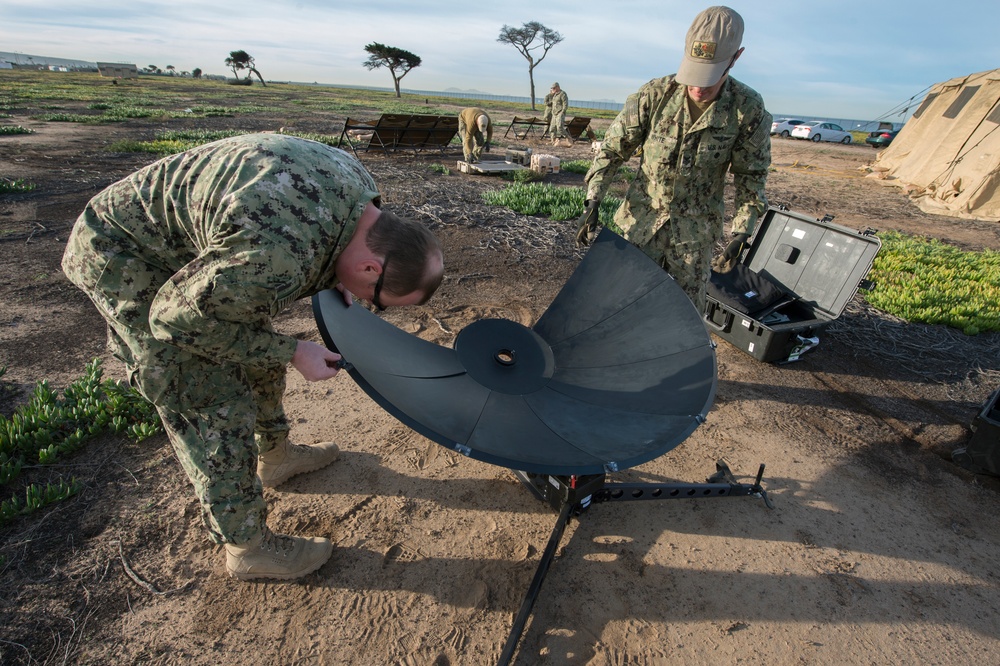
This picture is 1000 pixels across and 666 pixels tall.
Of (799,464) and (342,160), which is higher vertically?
(342,160)

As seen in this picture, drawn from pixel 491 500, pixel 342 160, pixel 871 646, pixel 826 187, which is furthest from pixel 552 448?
pixel 826 187

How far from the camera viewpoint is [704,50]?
2.89 metres

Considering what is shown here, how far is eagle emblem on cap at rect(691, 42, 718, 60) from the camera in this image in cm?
287

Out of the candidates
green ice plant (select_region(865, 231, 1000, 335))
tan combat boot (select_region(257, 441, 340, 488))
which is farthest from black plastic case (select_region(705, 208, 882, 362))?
tan combat boot (select_region(257, 441, 340, 488))

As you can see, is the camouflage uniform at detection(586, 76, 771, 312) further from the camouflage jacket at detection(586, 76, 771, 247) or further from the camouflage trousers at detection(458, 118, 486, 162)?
the camouflage trousers at detection(458, 118, 486, 162)

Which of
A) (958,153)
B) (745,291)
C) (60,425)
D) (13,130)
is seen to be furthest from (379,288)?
(13,130)

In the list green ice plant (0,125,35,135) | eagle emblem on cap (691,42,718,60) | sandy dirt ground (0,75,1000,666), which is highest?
eagle emblem on cap (691,42,718,60)

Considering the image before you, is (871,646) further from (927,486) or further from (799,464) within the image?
(927,486)

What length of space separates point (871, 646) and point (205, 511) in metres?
3.13

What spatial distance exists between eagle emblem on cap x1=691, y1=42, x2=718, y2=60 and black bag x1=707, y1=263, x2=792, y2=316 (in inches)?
99.1

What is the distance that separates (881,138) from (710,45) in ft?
109

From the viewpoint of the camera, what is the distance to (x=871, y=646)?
7.55ft

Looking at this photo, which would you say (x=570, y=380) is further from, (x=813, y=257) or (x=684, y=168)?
(x=813, y=257)

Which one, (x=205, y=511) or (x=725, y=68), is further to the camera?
(x=725, y=68)
